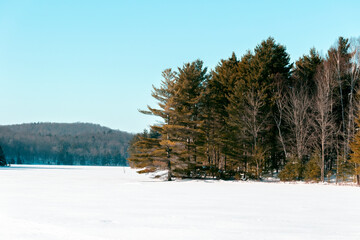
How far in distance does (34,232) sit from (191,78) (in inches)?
1193

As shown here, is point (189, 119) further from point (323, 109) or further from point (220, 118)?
point (323, 109)

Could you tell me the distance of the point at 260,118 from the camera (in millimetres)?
36719

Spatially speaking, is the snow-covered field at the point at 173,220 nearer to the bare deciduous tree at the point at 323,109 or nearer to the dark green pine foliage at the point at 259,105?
the bare deciduous tree at the point at 323,109

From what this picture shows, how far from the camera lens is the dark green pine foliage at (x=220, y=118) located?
120 feet

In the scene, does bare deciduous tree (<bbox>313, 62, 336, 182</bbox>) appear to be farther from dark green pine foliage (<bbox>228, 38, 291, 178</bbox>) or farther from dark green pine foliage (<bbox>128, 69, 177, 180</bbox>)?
dark green pine foliage (<bbox>128, 69, 177, 180</bbox>)

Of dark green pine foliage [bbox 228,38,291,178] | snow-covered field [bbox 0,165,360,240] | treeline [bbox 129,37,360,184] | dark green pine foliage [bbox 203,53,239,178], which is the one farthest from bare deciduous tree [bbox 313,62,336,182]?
snow-covered field [bbox 0,165,360,240]

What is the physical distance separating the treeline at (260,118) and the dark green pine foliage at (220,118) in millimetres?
113

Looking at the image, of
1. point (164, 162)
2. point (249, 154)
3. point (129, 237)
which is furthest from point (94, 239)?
point (249, 154)

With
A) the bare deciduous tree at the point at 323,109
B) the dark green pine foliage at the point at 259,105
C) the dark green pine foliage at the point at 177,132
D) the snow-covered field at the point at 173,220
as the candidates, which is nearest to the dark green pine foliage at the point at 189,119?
the dark green pine foliage at the point at 177,132

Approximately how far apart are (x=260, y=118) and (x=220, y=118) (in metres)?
5.17

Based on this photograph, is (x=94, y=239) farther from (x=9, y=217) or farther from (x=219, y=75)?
(x=219, y=75)

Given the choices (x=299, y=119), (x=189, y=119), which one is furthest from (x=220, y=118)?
(x=299, y=119)

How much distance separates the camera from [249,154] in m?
36.2

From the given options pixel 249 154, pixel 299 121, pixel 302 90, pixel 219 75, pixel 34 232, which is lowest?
pixel 34 232
